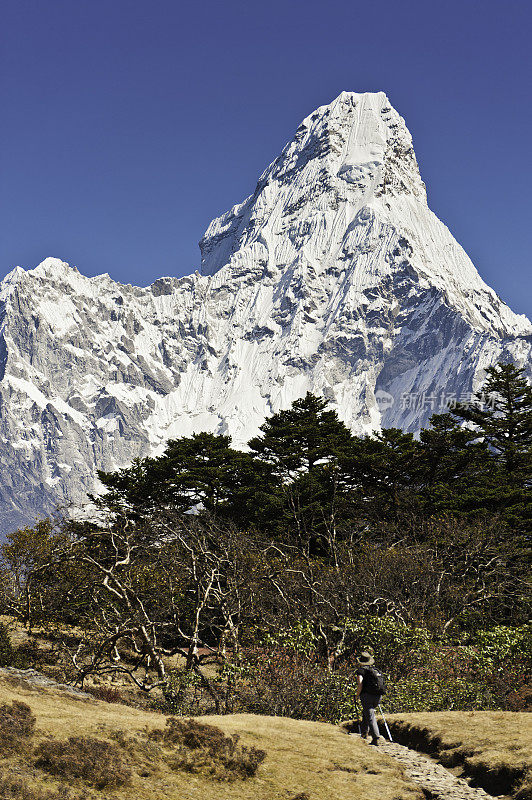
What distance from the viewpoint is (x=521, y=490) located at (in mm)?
40719

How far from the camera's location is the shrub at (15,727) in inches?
391

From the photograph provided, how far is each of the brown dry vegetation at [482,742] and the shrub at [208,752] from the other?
3796mm

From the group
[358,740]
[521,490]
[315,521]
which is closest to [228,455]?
[315,521]

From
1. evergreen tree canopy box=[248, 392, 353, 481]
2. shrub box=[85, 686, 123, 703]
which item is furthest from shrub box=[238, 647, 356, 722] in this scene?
evergreen tree canopy box=[248, 392, 353, 481]

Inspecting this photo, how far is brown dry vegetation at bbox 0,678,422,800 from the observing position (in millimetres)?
9695

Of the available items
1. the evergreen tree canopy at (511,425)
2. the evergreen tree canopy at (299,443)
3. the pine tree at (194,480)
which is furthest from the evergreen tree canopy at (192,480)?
the evergreen tree canopy at (511,425)

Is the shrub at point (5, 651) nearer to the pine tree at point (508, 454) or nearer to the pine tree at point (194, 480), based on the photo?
the pine tree at point (194, 480)

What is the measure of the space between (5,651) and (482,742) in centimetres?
1580

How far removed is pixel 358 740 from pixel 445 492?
2940 centimetres

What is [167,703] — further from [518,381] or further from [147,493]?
[518,381]

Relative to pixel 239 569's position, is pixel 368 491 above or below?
above

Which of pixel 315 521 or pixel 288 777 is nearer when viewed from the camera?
pixel 288 777

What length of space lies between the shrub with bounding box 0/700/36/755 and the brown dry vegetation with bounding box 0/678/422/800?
17cm

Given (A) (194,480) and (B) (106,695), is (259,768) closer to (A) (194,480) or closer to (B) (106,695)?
(B) (106,695)
